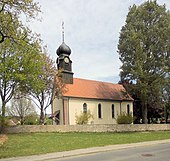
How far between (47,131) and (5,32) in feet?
75.3

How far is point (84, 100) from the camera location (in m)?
50.4

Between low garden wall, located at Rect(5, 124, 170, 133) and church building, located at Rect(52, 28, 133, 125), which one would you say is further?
church building, located at Rect(52, 28, 133, 125)

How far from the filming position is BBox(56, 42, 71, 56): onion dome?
50284 mm

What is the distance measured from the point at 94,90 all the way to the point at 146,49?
14420mm

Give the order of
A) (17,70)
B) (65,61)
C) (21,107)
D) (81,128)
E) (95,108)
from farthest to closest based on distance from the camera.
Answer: (21,107)
(95,108)
(65,61)
(81,128)
(17,70)

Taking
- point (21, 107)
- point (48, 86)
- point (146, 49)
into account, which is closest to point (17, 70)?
point (48, 86)

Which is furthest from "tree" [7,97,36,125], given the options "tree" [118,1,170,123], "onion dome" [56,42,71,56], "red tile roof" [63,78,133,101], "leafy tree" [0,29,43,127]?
"leafy tree" [0,29,43,127]

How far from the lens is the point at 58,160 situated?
44.9 feet

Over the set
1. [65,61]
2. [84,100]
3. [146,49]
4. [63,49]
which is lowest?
[84,100]

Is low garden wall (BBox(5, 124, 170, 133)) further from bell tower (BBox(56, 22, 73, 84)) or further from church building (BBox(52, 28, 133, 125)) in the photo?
bell tower (BBox(56, 22, 73, 84))

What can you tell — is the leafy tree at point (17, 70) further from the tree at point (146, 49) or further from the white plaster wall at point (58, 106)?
the tree at point (146, 49)

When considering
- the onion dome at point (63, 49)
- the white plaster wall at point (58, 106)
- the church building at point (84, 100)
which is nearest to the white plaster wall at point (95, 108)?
the church building at point (84, 100)

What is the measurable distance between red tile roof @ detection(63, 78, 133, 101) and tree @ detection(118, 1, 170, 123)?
5.84m

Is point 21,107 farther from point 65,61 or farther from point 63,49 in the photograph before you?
point 63,49
